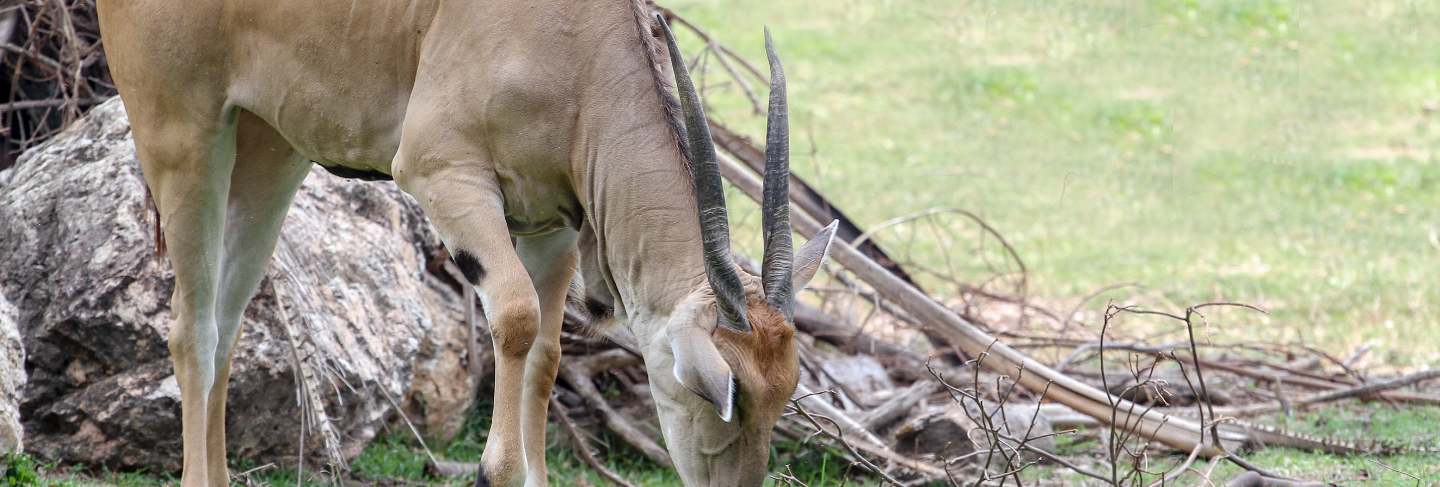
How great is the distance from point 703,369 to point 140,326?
261cm

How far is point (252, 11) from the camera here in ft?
14.9

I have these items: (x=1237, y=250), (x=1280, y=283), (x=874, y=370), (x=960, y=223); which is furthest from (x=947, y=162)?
(x=874, y=370)

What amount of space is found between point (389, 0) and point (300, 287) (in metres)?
1.67

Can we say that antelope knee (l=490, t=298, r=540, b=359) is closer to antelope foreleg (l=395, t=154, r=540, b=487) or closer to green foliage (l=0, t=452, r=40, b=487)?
antelope foreleg (l=395, t=154, r=540, b=487)

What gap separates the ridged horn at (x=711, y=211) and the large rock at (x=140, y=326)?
77.4 inches

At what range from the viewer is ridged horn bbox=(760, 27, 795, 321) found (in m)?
3.96

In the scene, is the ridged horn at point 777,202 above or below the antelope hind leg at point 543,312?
above

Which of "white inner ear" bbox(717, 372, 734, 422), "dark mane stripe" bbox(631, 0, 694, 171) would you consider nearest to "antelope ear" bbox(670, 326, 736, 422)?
"white inner ear" bbox(717, 372, 734, 422)

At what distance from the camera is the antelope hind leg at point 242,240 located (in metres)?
5.18

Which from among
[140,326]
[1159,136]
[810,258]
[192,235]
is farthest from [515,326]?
[1159,136]

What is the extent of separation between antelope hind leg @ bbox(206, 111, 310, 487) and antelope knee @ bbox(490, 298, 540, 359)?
4.66 ft

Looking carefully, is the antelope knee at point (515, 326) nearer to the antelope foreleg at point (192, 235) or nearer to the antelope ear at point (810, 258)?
the antelope ear at point (810, 258)

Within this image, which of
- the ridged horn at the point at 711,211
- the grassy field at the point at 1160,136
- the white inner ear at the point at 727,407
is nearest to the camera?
the white inner ear at the point at 727,407

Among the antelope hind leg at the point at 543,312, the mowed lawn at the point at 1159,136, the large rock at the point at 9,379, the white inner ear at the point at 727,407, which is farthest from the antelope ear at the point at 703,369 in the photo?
the mowed lawn at the point at 1159,136
